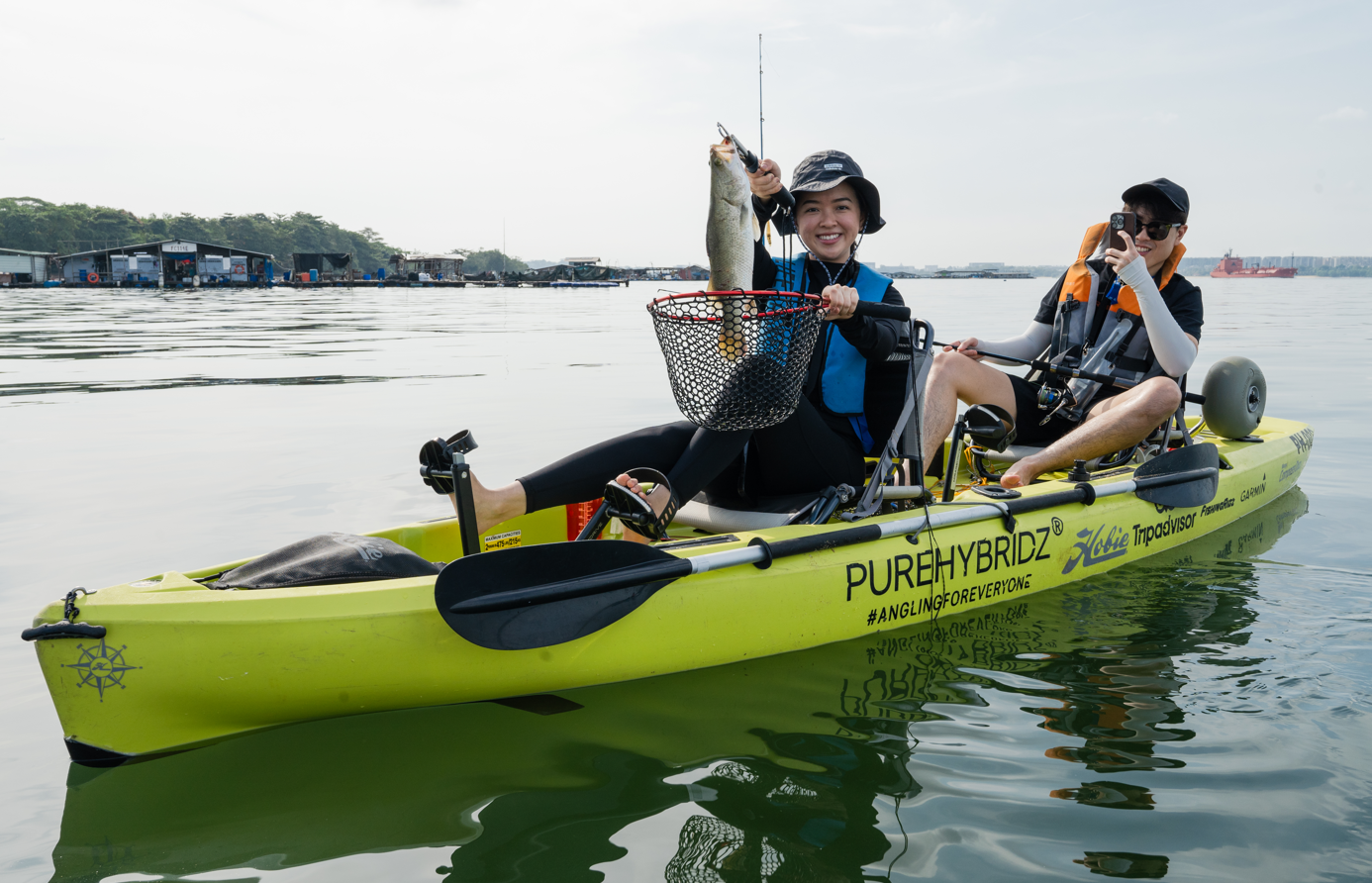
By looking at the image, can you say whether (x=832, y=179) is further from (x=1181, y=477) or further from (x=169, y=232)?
(x=169, y=232)

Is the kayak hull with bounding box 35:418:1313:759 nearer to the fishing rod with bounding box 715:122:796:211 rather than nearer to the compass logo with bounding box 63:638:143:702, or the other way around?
the compass logo with bounding box 63:638:143:702

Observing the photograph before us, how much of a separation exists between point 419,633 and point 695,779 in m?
0.99

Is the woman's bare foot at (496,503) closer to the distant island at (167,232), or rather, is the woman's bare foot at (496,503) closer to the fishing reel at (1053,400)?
the fishing reel at (1053,400)

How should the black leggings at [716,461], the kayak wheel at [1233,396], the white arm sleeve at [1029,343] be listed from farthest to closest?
the kayak wheel at [1233,396]
the white arm sleeve at [1029,343]
the black leggings at [716,461]

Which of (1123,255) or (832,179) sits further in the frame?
(1123,255)

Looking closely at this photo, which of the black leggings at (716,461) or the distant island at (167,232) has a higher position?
the distant island at (167,232)

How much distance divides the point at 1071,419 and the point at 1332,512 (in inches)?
90.4

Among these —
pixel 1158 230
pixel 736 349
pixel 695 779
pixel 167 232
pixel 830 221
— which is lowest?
pixel 695 779

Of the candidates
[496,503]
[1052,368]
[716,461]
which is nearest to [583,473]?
[496,503]

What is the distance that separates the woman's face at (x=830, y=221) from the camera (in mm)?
3920

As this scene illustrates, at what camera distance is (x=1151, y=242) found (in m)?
5.06

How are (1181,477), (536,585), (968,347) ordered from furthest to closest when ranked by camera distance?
(968,347) → (1181,477) → (536,585)

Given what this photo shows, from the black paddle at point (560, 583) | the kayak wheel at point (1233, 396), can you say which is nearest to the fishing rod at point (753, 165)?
the black paddle at point (560, 583)

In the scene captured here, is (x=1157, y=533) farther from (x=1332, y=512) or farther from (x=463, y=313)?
(x=463, y=313)
